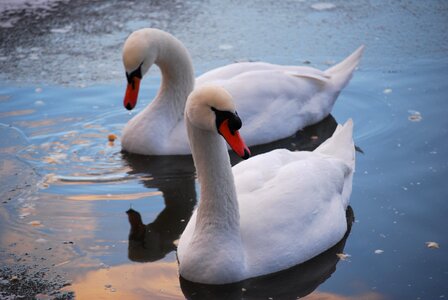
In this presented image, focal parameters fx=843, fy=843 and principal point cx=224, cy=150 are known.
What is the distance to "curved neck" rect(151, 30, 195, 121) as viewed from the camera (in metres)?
7.31

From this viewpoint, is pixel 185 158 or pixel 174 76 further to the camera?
pixel 174 76

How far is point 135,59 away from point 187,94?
72cm

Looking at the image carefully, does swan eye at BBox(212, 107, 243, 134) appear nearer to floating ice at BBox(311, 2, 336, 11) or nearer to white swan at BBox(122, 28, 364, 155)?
white swan at BBox(122, 28, 364, 155)

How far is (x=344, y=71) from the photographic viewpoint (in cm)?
808

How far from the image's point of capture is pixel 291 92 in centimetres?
768

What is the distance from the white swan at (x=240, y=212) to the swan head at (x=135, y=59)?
5.78 ft

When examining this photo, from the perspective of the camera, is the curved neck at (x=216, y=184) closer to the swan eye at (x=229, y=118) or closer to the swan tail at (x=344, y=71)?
the swan eye at (x=229, y=118)

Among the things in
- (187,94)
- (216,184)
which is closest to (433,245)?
(216,184)

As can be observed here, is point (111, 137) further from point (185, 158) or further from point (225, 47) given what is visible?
point (225, 47)

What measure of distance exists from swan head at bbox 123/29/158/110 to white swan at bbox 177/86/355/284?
1.76 m

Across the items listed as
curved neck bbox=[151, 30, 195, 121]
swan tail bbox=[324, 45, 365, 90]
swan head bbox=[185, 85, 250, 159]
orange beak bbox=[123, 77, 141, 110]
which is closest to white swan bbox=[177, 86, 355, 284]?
swan head bbox=[185, 85, 250, 159]

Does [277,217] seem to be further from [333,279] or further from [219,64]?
[219,64]

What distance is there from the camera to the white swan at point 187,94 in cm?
722

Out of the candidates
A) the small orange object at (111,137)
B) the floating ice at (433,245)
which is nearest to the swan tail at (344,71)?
the small orange object at (111,137)
